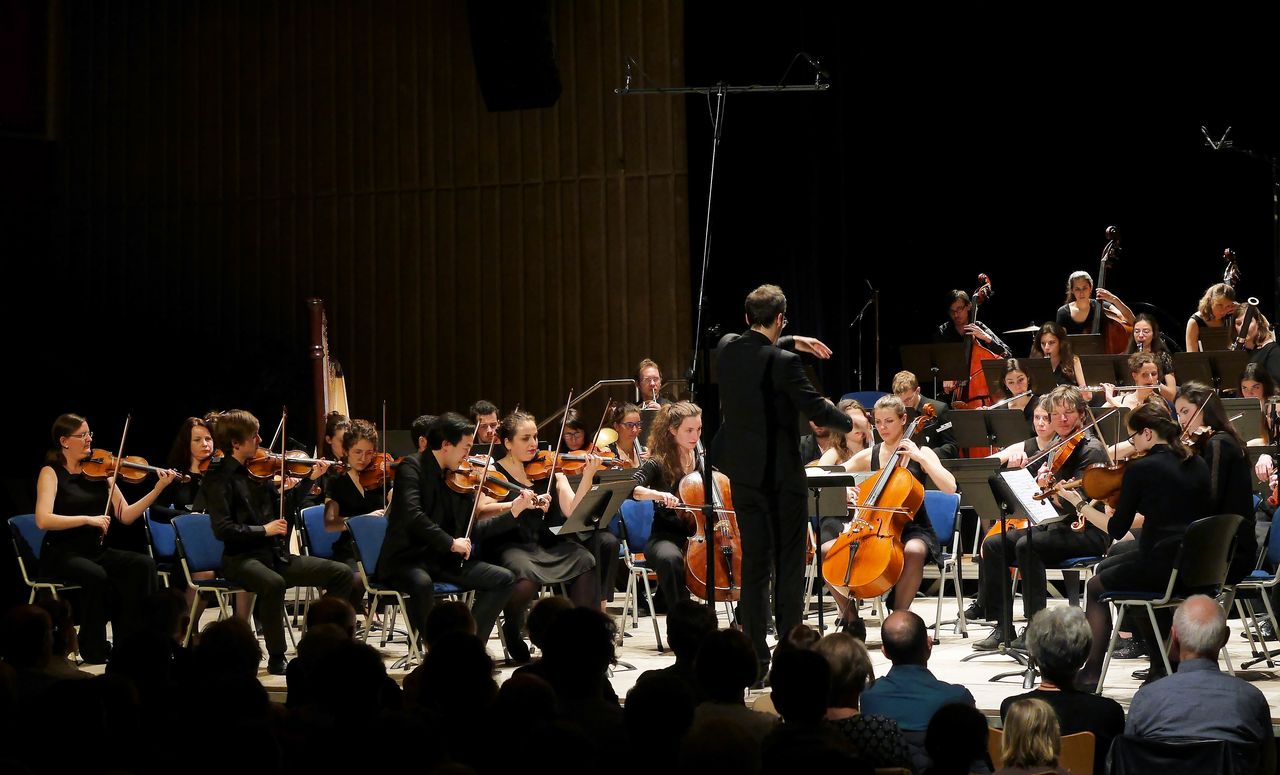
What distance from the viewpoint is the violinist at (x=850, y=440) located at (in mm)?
7533

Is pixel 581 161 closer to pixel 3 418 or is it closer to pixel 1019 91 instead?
pixel 1019 91

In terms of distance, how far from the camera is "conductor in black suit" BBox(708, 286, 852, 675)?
562cm

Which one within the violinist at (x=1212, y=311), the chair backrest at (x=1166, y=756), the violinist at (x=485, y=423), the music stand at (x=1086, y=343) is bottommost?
the chair backrest at (x=1166, y=756)

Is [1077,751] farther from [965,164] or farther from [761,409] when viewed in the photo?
[965,164]

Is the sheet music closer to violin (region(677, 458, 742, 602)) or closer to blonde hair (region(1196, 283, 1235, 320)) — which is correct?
violin (region(677, 458, 742, 602))

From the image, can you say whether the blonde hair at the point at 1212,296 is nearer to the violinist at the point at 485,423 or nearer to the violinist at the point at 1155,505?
the violinist at the point at 1155,505

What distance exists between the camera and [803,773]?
2355 millimetres

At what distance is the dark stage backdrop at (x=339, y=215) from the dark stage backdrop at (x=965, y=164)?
0.80 m

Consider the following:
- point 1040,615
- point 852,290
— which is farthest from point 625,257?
point 1040,615

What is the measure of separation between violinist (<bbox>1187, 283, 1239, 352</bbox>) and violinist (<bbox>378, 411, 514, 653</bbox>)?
4.83 meters

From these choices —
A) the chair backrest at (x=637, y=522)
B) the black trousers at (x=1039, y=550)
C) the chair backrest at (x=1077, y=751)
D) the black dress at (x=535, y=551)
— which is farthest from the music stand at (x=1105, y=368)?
the chair backrest at (x=1077, y=751)

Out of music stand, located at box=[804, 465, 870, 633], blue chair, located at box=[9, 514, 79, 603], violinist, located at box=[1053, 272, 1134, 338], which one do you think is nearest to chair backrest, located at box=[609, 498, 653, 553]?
music stand, located at box=[804, 465, 870, 633]

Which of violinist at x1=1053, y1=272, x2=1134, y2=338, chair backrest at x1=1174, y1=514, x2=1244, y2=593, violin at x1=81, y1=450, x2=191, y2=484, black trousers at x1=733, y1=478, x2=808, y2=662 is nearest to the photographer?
chair backrest at x1=1174, y1=514, x2=1244, y2=593

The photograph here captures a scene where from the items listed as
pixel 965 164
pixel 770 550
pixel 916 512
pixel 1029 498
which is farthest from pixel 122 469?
pixel 965 164
